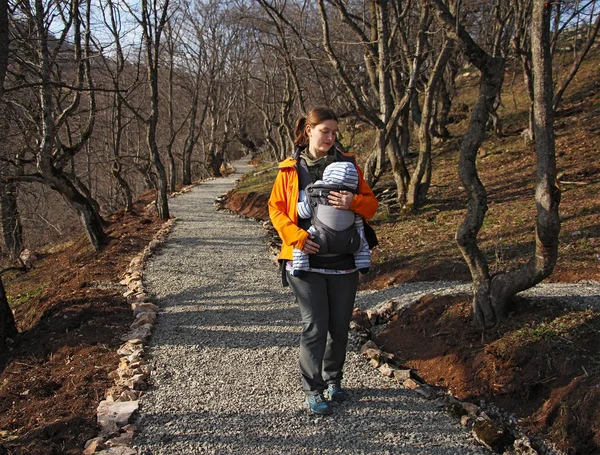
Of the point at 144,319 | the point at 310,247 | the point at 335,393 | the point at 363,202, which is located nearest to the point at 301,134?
the point at 363,202

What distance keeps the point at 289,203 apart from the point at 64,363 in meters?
3.01

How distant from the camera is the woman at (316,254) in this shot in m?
3.31

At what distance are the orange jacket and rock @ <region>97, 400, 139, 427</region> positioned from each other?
5.24 feet

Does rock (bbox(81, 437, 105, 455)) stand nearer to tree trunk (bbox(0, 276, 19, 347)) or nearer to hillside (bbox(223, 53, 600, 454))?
hillside (bbox(223, 53, 600, 454))

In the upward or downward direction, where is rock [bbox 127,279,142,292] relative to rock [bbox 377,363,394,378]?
upward

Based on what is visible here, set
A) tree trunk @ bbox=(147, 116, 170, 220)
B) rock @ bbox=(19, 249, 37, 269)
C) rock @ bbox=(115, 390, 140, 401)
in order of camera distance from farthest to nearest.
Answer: rock @ bbox=(19, 249, 37, 269)
tree trunk @ bbox=(147, 116, 170, 220)
rock @ bbox=(115, 390, 140, 401)

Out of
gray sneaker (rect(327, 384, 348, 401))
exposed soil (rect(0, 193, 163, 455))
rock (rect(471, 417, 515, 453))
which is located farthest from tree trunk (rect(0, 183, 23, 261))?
rock (rect(471, 417, 515, 453))

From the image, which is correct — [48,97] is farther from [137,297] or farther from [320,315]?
[320,315]

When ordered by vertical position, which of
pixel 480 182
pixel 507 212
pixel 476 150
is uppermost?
pixel 476 150

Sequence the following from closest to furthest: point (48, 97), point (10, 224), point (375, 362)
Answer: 1. point (375, 362)
2. point (48, 97)
3. point (10, 224)

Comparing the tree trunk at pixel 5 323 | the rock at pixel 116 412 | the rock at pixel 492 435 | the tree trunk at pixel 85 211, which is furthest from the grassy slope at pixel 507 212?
the tree trunk at pixel 5 323

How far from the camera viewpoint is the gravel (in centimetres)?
322

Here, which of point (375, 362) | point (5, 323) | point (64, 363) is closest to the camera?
point (375, 362)

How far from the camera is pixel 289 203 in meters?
3.37
